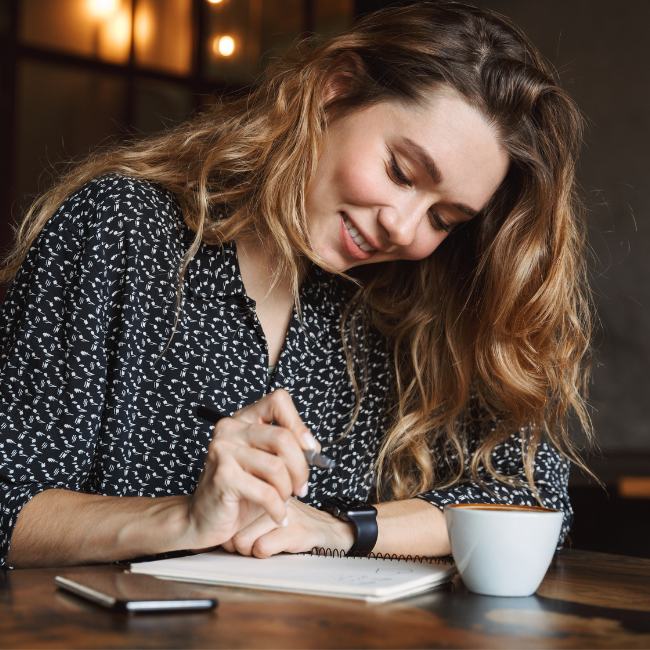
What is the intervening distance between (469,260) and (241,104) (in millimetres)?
494

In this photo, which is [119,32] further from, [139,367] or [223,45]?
[139,367]

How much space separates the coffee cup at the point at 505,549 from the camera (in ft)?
2.97

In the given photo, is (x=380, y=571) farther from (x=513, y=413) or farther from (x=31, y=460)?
(x=513, y=413)

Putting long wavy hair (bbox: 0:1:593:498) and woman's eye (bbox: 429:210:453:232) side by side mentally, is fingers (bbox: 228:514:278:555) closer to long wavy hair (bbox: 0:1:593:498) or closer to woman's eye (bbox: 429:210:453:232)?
long wavy hair (bbox: 0:1:593:498)

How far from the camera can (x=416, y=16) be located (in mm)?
1560

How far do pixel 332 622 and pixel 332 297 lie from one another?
1.00m

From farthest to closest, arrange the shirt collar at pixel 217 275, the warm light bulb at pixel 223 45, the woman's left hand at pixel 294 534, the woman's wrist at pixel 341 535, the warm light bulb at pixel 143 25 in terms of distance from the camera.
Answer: the warm light bulb at pixel 223 45 < the warm light bulb at pixel 143 25 < the shirt collar at pixel 217 275 < the woman's wrist at pixel 341 535 < the woman's left hand at pixel 294 534

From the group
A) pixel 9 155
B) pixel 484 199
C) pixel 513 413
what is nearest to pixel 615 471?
pixel 513 413

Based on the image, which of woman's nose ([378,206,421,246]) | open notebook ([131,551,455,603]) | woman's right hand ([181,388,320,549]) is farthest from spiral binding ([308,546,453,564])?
woman's nose ([378,206,421,246])

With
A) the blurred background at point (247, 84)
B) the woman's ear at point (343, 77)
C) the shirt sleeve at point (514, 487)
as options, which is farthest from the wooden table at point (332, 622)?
the blurred background at point (247, 84)

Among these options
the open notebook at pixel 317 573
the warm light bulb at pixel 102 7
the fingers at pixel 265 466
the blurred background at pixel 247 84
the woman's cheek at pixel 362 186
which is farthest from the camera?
the warm light bulb at pixel 102 7

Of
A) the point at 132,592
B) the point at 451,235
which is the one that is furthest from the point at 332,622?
the point at 451,235

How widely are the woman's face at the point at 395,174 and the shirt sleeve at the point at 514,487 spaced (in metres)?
0.38

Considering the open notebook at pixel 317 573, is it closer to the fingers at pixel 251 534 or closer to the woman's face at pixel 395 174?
the fingers at pixel 251 534
